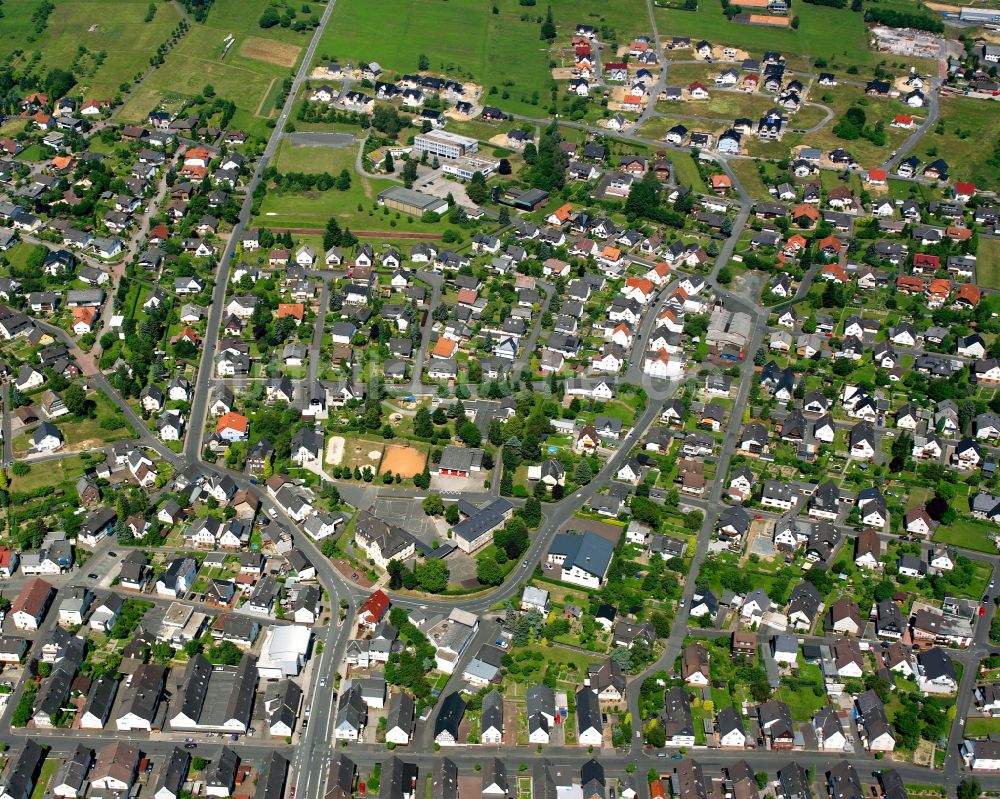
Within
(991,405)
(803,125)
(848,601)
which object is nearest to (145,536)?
(848,601)

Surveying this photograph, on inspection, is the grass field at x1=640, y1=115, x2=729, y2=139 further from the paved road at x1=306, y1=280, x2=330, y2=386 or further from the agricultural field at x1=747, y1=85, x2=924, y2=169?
the paved road at x1=306, y1=280, x2=330, y2=386

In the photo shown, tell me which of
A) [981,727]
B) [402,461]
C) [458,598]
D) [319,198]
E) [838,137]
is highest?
[838,137]

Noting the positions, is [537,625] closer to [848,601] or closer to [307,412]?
[848,601]

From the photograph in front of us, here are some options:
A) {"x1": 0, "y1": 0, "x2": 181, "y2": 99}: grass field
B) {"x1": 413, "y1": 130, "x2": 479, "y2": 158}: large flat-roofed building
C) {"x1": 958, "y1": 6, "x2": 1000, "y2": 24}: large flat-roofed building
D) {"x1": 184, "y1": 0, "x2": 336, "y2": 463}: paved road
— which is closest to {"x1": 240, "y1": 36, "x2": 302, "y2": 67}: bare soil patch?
{"x1": 184, "y1": 0, "x2": 336, "y2": 463}: paved road

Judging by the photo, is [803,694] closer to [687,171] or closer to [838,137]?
[687,171]

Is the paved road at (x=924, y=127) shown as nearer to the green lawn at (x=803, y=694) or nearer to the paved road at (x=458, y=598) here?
the paved road at (x=458, y=598)

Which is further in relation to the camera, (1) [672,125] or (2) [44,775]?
(1) [672,125]

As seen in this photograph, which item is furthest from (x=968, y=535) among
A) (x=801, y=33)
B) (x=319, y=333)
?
(x=801, y=33)
